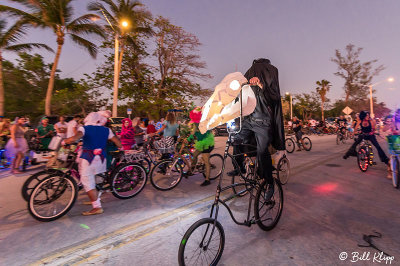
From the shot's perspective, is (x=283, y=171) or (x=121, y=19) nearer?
(x=283, y=171)

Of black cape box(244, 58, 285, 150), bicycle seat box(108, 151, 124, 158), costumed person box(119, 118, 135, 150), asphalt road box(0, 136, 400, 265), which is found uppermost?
black cape box(244, 58, 285, 150)

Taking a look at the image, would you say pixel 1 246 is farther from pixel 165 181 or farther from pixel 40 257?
pixel 165 181

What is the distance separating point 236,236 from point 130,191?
3013mm

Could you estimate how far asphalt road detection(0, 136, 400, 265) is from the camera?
2.71 metres

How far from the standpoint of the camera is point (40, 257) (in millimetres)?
2752

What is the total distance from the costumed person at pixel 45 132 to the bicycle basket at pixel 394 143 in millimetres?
11222

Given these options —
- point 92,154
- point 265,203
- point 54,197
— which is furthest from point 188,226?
point 54,197

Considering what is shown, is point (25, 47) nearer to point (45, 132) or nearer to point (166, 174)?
point (45, 132)

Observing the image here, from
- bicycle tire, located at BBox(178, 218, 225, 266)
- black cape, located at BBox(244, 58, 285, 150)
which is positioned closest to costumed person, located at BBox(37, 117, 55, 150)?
black cape, located at BBox(244, 58, 285, 150)

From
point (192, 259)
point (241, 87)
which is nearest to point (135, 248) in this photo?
point (192, 259)

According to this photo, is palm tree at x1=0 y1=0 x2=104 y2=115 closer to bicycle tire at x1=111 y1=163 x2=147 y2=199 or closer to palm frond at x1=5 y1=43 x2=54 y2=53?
palm frond at x1=5 y1=43 x2=54 y2=53

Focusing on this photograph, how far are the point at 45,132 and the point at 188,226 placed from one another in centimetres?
866

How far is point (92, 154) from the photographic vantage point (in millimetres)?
4055

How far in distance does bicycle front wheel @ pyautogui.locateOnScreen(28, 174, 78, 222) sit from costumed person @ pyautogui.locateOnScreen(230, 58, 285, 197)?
2.89m
